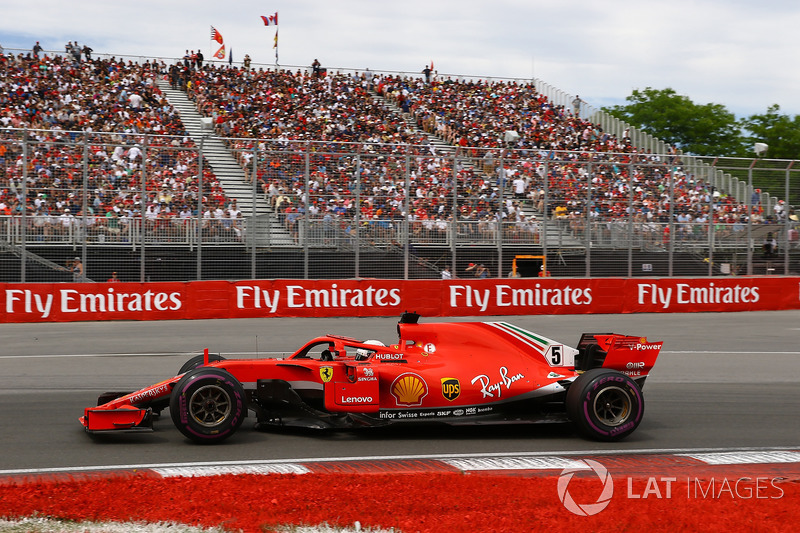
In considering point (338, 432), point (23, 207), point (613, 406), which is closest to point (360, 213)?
point (23, 207)

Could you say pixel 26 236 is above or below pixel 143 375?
above

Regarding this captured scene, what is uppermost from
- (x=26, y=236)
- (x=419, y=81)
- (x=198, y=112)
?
(x=419, y=81)

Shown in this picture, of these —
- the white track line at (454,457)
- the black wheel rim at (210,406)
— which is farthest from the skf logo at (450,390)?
the black wheel rim at (210,406)

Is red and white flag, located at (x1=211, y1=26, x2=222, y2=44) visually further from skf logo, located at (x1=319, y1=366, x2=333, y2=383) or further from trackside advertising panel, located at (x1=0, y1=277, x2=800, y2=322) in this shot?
skf logo, located at (x1=319, y1=366, x2=333, y2=383)

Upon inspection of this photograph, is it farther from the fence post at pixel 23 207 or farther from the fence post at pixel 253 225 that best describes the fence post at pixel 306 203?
the fence post at pixel 23 207

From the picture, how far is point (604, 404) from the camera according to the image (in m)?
8.15

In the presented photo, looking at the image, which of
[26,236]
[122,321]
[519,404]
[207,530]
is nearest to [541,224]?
[122,321]

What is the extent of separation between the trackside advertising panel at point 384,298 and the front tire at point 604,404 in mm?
12180

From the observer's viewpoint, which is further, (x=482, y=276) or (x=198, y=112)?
(x=198, y=112)

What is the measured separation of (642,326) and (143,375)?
1155cm

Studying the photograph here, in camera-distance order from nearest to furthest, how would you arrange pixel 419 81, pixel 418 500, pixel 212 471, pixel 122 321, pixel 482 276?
pixel 418 500 → pixel 212 471 → pixel 122 321 → pixel 482 276 → pixel 419 81

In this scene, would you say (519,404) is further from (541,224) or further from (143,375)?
(541,224)

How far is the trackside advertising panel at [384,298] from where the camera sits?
18.6 meters

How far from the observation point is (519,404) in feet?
26.9
